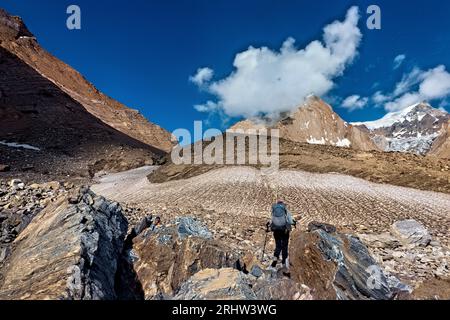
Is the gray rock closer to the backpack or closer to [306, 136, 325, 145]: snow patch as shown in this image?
the backpack

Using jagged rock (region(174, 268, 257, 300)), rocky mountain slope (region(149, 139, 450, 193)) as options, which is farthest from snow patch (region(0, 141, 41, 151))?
jagged rock (region(174, 268, 257, 300))

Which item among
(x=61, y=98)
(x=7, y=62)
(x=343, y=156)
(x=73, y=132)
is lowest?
(x=343, y=156)

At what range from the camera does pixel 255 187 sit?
25266 millimetres

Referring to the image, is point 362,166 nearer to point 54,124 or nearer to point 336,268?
point 336,268

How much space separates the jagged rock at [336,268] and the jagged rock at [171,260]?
1.81m

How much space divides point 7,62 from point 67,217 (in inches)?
3239

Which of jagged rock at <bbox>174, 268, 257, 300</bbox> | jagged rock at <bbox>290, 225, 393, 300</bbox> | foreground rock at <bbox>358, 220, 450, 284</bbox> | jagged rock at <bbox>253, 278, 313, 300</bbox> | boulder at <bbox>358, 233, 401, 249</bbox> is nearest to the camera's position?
jagged rock at <bbox>174, 268, 257, 300</bbox>

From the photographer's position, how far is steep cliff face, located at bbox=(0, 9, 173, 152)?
83.5m

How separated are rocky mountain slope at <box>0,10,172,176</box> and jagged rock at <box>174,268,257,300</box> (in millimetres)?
39794

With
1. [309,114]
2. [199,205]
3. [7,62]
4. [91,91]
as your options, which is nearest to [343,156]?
[199,205]

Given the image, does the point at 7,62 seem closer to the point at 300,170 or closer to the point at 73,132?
the point at 73,132

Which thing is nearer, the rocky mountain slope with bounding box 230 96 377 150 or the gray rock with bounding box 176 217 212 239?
the gray rock with bounding box 176 217 212 239

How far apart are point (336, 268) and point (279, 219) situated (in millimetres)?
2944
